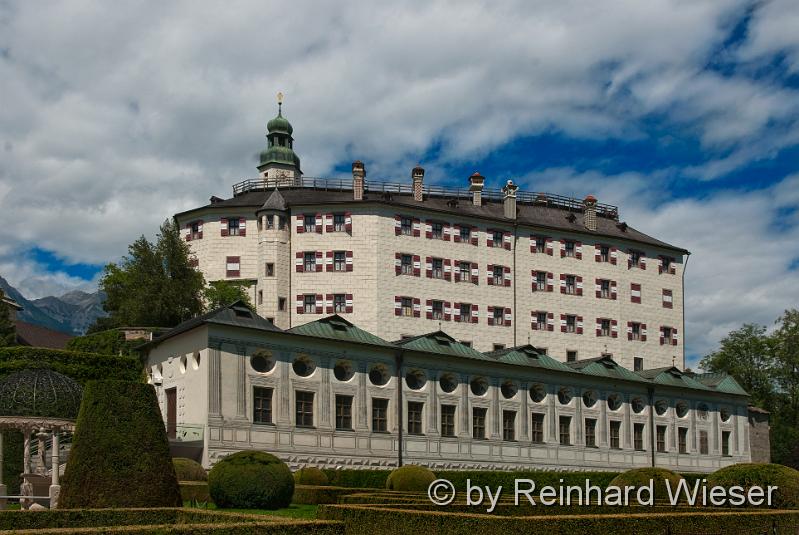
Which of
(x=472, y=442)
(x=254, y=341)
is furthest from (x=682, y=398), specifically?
(x=254, y=341)

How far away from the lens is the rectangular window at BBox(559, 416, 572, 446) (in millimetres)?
54375

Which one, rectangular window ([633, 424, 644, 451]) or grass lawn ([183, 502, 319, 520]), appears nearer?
grass lawn ([183, 502, 319, 520])

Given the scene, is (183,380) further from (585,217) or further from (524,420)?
(585,217)

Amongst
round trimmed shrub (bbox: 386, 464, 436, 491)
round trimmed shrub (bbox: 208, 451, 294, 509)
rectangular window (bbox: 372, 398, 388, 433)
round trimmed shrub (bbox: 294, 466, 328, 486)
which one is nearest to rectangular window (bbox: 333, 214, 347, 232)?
rectangular window (bbox: 372, 398, 388, 433)

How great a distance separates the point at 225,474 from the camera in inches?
1182

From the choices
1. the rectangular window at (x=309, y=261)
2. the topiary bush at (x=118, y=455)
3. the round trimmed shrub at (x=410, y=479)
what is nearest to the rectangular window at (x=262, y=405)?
the round trimmed shrub at (x=410, y=479)

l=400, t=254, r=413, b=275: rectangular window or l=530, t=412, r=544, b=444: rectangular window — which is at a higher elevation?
l=400, t=254, r=413, b=275: rectangular window

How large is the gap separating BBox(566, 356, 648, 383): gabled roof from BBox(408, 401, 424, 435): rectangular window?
11.8m

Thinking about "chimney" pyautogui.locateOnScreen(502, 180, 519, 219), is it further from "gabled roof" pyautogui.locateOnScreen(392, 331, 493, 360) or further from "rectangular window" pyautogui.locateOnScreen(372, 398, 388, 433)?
"rectangular window" pyautogui.locateOnScreen(372, 398, 388, 433)

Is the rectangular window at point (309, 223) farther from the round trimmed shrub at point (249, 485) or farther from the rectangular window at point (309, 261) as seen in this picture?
the round trimmed shrub at point (249, 485)

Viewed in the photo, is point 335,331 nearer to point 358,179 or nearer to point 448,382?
point 448,382

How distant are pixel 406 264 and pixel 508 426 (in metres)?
16.6

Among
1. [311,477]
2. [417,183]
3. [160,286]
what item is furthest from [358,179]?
[311,477]

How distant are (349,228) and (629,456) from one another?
75.7 feet
